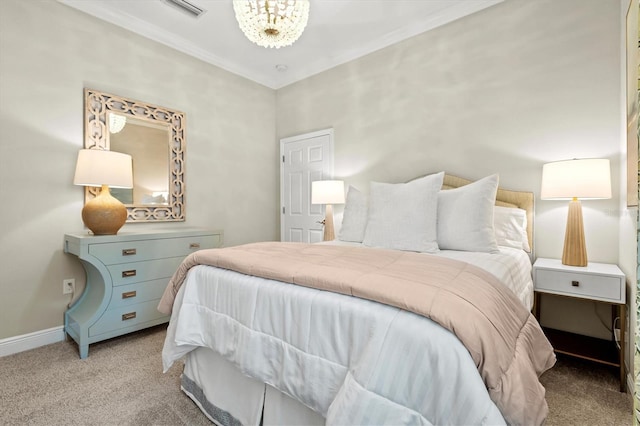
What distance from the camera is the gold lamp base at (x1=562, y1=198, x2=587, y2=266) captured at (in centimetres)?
197

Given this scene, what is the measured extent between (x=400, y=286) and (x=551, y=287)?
1.56 metres

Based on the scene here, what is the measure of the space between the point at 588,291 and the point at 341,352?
70.0 inches

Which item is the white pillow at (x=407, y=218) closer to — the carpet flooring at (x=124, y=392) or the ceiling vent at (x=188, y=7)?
the carpet flooring at (x=124, y=392)

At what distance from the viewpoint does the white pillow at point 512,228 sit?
227 centimetres

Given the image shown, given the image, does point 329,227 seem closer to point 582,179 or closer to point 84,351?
point 582,179

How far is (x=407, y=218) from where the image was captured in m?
2.17

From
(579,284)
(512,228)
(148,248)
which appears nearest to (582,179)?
(512,228)

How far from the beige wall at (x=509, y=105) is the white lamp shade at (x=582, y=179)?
0.89 feet

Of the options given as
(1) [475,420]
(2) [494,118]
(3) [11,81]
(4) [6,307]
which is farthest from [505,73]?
(4) [6,307]

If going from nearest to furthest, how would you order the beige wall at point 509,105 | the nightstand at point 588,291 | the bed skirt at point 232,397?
the bed skirt at point 232,397
the nightstand at point 588,291
the beige wall at point 509,105

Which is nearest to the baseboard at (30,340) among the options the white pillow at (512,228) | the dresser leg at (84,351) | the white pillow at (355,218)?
the dresser leg at (84,351)

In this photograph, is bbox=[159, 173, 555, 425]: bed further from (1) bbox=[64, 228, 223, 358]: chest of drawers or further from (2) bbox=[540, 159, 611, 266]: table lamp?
(1) bbox=[64, 228, 223, 358]: chest of drawers

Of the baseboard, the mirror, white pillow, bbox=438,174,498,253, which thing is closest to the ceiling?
the mirror

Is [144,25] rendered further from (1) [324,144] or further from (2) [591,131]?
(2) [591,131]
